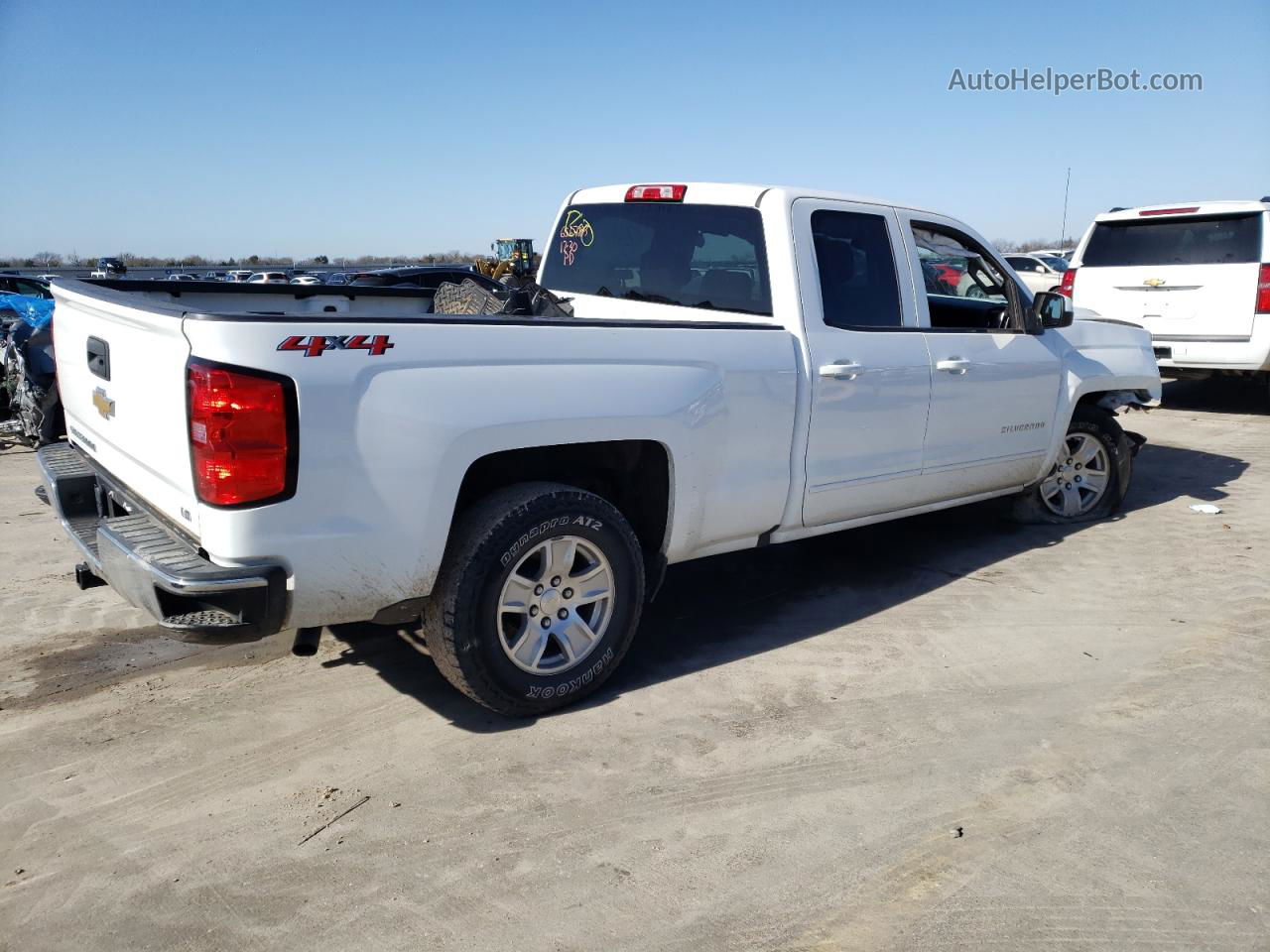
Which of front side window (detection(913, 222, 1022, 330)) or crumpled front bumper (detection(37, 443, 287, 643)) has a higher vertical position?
front side window (detection(913, 222, 1022, 330))

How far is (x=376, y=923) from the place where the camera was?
255cm

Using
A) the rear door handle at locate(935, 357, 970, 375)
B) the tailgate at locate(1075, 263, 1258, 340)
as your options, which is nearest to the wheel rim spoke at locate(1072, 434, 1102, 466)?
the rear door handle at locate(935, 357, 970, 375)

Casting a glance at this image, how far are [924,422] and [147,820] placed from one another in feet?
12.1

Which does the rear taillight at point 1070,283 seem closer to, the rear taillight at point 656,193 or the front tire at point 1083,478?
the front tire at point 1083,478

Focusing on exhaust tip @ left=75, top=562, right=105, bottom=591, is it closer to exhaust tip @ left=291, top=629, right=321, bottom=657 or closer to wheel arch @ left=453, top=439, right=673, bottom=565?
exhaust tip @ left=291, top=629, right=321, bottom=657

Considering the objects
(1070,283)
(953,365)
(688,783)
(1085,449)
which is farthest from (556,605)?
(1070,283)

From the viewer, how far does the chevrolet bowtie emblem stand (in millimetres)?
3547

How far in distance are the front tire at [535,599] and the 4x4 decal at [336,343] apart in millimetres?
710

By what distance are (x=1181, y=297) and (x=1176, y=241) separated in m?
0.60

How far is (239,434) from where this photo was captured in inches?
112

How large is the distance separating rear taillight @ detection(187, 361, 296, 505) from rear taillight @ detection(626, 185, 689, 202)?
250cm

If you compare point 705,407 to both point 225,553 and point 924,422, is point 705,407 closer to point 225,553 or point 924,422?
point 924,422

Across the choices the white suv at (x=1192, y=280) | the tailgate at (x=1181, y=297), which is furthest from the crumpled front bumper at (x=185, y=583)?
the tailgate at (x=1181, y=297)

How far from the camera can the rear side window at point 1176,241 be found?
975cm
